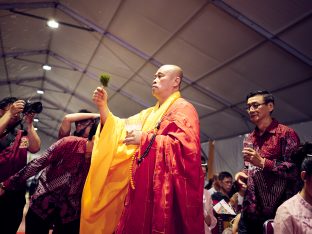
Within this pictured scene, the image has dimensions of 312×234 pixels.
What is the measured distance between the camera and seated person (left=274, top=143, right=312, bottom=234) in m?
1.54

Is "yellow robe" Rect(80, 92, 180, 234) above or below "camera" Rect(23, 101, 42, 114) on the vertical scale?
below

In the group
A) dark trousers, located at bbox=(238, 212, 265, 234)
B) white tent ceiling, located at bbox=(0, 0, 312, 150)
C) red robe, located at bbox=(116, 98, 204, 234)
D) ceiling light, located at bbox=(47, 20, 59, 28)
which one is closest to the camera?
red robe, located at bbox=(116, 98, 204, 234)

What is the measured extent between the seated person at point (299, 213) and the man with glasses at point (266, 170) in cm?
32

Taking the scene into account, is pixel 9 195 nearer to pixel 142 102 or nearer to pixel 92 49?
pixel 92 49

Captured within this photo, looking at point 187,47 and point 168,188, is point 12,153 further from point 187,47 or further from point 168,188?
point 187,47

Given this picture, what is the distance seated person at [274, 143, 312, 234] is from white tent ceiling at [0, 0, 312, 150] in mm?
3200

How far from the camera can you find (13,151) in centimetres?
243

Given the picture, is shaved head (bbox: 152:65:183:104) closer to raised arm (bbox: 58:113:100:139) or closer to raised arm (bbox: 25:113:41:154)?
raised arm (bbox: 58:113:100:139)

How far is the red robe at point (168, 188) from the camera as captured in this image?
1526 millimetres

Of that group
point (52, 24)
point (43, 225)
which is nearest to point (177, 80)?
point (43, 225)

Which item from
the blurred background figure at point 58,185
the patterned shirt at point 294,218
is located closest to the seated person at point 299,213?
the patterned shirt at point 294,218

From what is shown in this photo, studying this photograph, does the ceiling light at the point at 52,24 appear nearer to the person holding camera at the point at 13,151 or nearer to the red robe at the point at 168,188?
the person holding camera at the point at 13,151

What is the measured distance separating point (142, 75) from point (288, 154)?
20.2 ft

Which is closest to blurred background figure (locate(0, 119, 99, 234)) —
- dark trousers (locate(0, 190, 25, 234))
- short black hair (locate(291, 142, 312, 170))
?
dark trousers (locate(0, 190, 25, 234))
